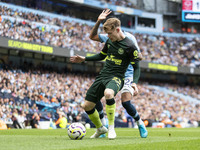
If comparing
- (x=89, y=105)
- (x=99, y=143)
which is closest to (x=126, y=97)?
(x=89, y=105)

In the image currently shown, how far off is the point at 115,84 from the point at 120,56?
61 cm

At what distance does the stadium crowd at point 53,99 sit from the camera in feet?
70.1

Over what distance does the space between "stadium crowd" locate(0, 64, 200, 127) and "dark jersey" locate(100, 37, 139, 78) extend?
1290 cm

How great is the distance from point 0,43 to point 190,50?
25762 mm

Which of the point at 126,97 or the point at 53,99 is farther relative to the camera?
the point at 53,99

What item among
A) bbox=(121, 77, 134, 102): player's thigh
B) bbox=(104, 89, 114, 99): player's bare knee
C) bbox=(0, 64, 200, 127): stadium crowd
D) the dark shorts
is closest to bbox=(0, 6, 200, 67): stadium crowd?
bbox=(0, 64, 200, 127): stadium crowd

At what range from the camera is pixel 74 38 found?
32.4 m

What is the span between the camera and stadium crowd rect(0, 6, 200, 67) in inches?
1076

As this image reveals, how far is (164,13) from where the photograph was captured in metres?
47.7

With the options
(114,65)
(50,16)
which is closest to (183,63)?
(50,16)

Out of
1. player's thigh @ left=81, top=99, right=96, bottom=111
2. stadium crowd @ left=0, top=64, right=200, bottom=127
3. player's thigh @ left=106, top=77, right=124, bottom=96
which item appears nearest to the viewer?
player's thigh @ left=106, top=77, right=124, bottom=96

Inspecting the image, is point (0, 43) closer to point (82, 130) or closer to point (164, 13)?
point (82, 130)

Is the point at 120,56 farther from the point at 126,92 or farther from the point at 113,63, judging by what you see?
the point at 126,92

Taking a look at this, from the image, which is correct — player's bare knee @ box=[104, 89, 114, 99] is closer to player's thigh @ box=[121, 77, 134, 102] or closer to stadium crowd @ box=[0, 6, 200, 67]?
player's thigh @ box=[121, 77, 134, 102]
